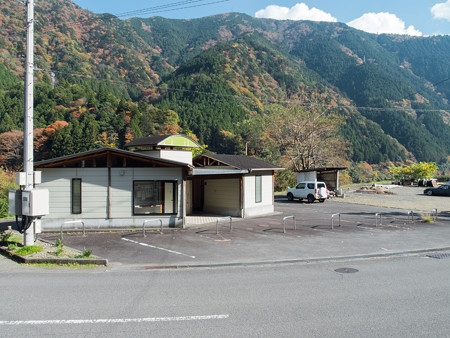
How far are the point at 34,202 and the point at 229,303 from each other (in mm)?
6982

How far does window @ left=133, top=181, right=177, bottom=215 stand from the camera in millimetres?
16203

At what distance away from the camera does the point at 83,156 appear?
15.8 metres

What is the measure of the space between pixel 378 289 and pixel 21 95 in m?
85.2

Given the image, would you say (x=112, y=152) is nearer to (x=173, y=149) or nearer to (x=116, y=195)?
(x=116, y=195)

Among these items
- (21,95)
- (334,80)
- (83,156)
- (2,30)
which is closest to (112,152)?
(83,156)

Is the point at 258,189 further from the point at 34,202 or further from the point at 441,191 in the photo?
the point at 441,191

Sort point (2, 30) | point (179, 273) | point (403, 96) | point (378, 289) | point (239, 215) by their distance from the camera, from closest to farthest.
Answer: point (378, 289) < point (179, 273) < point (239, 215) < point (2, 30) < point (403, 96)

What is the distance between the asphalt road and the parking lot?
1.46m

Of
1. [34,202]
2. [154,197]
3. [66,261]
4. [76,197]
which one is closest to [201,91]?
[154,197]

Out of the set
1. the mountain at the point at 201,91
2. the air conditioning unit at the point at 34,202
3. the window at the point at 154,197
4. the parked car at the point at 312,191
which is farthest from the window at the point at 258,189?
the mountain at the point at 201,91

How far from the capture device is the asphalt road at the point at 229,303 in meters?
5.63

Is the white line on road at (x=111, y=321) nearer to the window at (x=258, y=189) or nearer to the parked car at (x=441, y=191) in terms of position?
the window at (x=258, y=189)

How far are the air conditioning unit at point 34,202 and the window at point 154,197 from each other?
211 inches

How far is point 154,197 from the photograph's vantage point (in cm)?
1639
